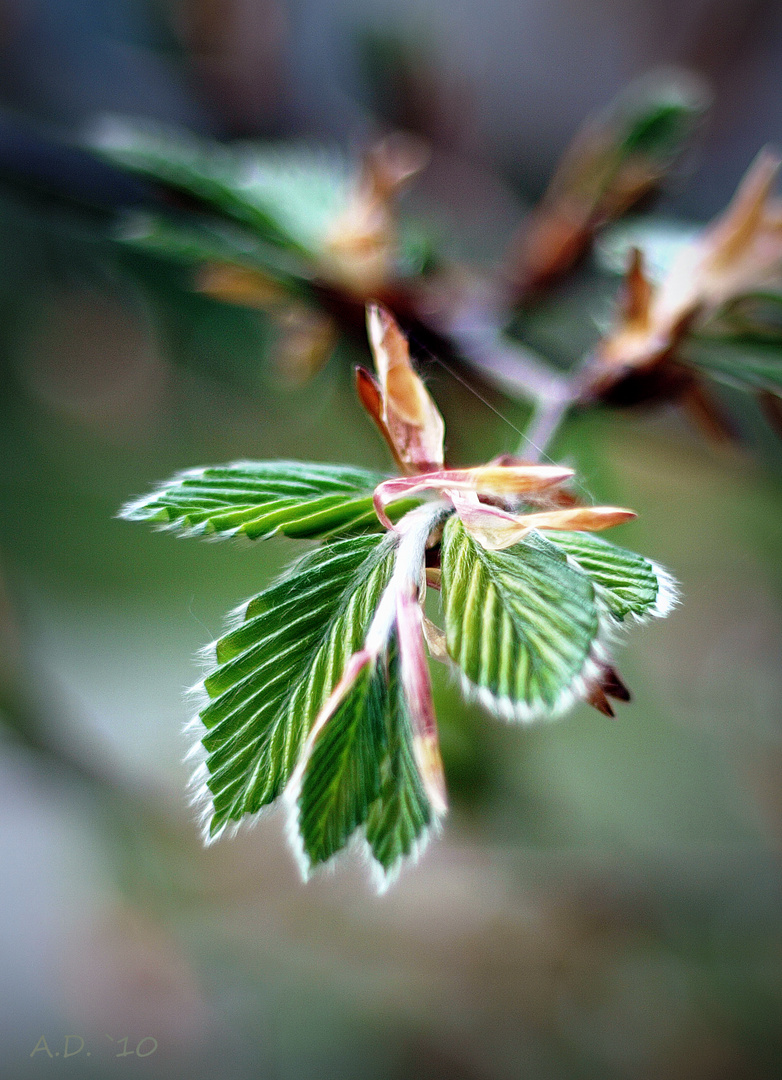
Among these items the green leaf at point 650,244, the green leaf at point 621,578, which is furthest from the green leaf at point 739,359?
the green leaf at point 621,578

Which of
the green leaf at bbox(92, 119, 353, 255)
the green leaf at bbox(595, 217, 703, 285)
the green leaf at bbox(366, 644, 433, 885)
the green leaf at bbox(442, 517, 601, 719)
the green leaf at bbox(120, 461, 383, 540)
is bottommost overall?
the green leaf at bbox(366, 644, 433, 885)

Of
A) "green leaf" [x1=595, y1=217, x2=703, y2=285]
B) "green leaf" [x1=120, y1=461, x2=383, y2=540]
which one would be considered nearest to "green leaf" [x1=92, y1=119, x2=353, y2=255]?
"green leaf" [x1=595, y1=217, x2=703, y2=285]

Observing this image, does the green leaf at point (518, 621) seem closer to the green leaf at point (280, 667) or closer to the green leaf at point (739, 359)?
the green leaf at point (280, 667)

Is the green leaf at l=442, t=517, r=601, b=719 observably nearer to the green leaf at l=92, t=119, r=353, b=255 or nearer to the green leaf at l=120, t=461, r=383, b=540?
the green leaf at l=120, t=461, r=383, b=540

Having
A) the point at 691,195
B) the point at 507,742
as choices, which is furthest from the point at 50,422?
the point at 691,195

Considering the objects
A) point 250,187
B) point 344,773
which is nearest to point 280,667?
point 344,773

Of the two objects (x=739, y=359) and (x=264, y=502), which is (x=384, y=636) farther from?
(x=739, y=359)
